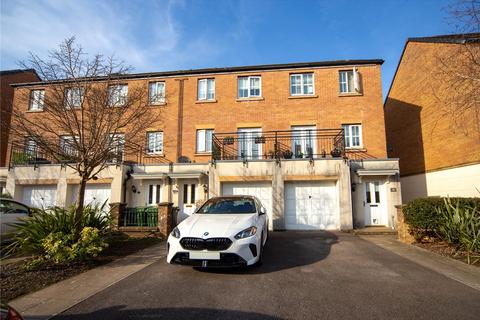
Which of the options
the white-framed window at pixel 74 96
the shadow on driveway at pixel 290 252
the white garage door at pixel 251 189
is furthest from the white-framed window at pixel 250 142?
the white-framed window at pixel 74 96

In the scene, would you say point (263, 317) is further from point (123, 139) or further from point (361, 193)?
point (361, 193)

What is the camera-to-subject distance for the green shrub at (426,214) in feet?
25.0

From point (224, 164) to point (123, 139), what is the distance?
16.8ft

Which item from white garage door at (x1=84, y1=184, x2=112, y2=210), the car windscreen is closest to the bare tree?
the car windscreen

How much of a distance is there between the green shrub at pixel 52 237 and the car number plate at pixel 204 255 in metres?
2.70

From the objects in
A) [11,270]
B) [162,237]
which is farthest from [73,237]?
[162,237]

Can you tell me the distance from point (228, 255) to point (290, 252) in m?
3.00

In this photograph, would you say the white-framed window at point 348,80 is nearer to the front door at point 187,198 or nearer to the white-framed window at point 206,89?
the white-framed window at point 206,89

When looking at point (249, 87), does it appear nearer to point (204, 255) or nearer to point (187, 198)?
point (187, 198)

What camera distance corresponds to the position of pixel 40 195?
13953 millimetres

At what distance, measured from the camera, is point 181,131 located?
14703mm

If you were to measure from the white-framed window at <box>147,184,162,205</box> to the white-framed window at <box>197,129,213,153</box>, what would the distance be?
9.55 feet

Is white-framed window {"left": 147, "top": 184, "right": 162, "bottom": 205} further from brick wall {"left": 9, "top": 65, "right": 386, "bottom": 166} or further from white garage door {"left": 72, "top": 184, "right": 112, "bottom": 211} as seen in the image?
white garage door {"left": 72, "top": 184, "right": 112, "bottom": 211}

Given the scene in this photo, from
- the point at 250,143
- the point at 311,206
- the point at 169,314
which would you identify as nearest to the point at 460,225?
the point at 311,206
